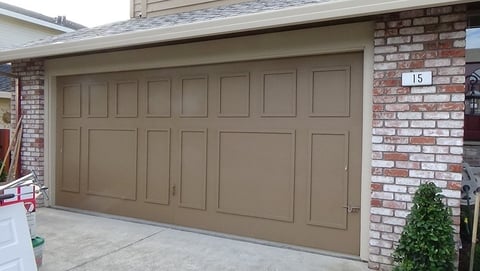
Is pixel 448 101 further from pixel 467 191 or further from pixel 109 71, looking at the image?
pixel 109 71

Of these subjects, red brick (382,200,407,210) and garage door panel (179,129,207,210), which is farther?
garage door panel (179,129,207,210)

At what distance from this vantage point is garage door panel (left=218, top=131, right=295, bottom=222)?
438 cm

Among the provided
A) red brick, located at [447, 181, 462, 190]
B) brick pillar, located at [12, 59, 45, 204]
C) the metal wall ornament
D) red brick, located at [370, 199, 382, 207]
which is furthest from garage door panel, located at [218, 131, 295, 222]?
brick pillar, located at [12, 59, 45, 204]

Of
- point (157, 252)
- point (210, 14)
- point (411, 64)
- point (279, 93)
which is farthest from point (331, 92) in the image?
point (157, 252)

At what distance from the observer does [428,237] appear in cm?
305

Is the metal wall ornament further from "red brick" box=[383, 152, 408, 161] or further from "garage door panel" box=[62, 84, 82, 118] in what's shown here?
"garage door panel" box=[62, 84, 82, 118]

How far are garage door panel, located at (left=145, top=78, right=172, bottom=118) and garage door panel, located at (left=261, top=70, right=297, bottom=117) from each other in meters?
1.37

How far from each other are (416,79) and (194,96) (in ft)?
8.47

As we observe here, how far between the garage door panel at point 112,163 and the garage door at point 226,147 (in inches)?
0.6

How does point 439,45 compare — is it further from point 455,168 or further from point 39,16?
point 39,16

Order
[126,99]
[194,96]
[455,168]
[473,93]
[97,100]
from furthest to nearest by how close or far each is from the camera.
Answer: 1. [97,100]
2. [126,99]
3. [194,96]
4. [473,93]
5. [455,168]

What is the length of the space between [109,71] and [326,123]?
3151mm

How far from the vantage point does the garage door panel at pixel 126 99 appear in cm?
546

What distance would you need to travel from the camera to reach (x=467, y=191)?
160 inches
